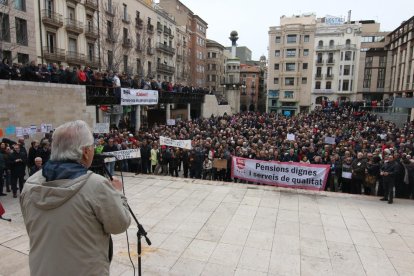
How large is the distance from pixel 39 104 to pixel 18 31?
14.0m

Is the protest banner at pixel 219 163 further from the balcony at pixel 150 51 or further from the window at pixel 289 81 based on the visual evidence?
the window at pixel 289 81

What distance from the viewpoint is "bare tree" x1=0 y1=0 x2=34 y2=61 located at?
2095 cm

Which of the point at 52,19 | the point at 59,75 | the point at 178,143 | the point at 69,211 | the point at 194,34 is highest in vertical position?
the point at 194,34

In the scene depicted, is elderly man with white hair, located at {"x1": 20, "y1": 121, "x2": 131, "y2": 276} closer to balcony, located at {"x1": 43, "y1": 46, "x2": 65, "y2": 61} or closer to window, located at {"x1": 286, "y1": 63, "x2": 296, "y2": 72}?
balcony, located at {"x1": 43, "y1": 46, "x2": 65, "y2": 61}

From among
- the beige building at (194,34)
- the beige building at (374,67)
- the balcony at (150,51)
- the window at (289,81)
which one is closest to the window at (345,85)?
the beige building at (374,67)

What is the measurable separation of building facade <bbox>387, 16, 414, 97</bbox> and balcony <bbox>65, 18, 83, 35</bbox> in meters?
41.0

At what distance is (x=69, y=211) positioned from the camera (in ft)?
5.74

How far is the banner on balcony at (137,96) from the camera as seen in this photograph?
60.5 feet

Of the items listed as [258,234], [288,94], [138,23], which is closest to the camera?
[258,234]

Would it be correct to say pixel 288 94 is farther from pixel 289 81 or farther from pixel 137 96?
pixel 137 96

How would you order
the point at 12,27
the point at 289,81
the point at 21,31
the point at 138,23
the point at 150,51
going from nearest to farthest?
1. the point at 12,27
2. the point at 21,31
3. the point at 138,23
4. the point at 150,51
5. the point at 289,81

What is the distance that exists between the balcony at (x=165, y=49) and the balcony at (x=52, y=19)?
60.7 ft

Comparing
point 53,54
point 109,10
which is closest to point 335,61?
point 109,10

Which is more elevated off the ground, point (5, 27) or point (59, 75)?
point (5, 27)
